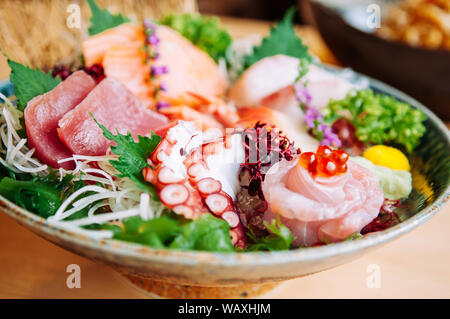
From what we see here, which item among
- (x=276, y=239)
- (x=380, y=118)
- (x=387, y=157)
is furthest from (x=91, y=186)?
(x=380, y=118)

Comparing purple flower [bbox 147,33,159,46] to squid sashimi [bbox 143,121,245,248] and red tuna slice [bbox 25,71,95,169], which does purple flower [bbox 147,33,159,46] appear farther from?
squid sashimi [bbox 143,121,245,248]

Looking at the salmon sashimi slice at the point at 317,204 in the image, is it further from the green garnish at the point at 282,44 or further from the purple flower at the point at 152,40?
the green garnish at the point at 282,44

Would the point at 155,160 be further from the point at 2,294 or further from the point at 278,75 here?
the point at 278,75

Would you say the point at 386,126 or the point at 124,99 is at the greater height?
the point at 124,99

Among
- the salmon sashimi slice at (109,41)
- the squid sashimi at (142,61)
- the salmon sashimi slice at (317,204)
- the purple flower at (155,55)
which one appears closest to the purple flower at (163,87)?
the squid sashimi at (142,61)

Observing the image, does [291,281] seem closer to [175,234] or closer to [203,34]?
[175,234]
